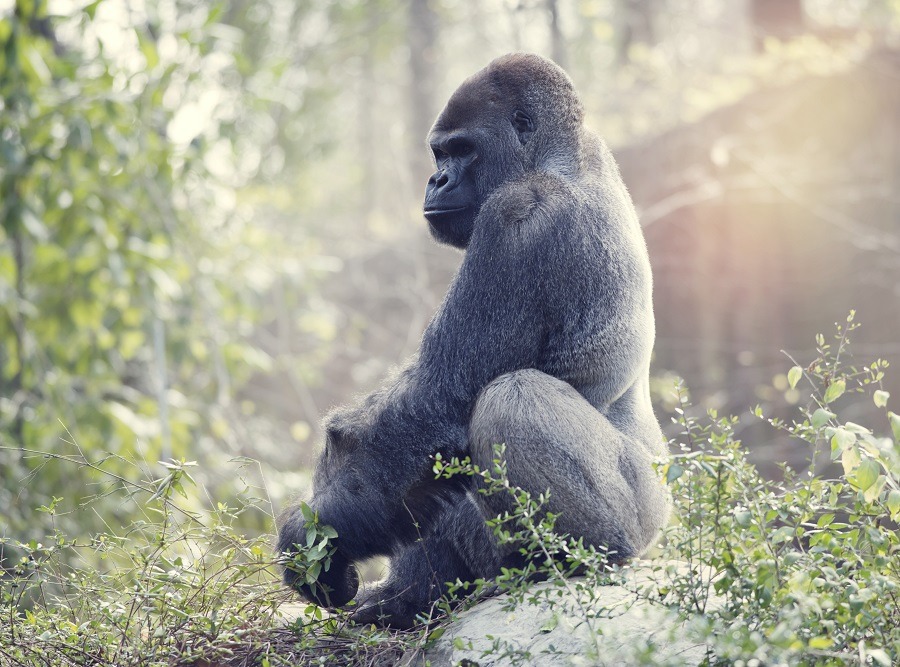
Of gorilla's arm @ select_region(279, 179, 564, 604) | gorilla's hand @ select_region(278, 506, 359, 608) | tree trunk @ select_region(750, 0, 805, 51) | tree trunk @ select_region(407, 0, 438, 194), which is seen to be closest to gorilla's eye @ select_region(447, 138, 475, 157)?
gorilla's arm @ select_region(279, 179, 564, 604)

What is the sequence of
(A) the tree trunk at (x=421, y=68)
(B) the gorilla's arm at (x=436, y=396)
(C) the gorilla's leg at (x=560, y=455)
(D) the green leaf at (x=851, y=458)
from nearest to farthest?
1. (D) the green leaf at (x=851, y=458)
2. (C) the gorilla's leg at (x=560, y=455)
3. (B) the gorilla's arm at (x=436, y=396)
4. (A) the tree trunk at (x=421, y=68)

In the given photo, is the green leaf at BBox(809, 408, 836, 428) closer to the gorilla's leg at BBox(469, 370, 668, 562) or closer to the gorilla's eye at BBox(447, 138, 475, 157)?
the gorilla's leg at BBox(469, 370, 668, 562)

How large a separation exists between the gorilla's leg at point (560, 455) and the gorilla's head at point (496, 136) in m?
0.90

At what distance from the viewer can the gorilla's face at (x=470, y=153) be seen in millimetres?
3928

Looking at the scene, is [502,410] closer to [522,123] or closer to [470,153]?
[470,153]

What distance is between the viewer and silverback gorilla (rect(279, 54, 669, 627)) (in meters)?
3.30

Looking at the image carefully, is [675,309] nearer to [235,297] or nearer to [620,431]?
[235,297]

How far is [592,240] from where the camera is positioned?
143 inches

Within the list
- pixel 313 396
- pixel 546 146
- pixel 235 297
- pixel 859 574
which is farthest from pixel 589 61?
pixel 859 574

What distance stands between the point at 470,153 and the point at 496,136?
13cm

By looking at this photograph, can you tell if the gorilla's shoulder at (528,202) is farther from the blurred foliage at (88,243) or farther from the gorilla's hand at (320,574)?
the blurred foliage at (88,243)

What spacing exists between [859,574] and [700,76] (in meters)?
11.7

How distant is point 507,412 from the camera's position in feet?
10.7

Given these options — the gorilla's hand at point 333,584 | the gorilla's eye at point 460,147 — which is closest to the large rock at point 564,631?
the gorilla's hand at point 333,584
